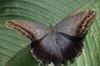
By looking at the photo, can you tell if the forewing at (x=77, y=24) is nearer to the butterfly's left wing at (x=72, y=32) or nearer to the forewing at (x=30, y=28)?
the butterfly's left wing at (x=72, y=32)

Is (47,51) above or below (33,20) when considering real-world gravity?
below

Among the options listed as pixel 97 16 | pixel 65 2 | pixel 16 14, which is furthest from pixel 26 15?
pixel 97 16

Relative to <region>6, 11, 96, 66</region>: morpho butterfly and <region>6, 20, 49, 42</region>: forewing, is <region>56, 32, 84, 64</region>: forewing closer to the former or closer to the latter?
<region>6, 11, 96, 66</region>: morpho butterfly

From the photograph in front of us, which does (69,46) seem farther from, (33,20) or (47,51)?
(33,20)

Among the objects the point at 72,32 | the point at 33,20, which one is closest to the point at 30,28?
the point at 33,20

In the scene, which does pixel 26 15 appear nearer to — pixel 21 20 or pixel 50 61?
pixel 21 20

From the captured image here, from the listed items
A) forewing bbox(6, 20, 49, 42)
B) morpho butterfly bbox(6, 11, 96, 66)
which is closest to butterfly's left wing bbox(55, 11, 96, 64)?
morpho butterfly bbox(6, 11, 96, 66)

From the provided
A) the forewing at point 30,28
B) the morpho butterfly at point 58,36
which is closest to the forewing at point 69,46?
the morpho butterfly at point 58,36
